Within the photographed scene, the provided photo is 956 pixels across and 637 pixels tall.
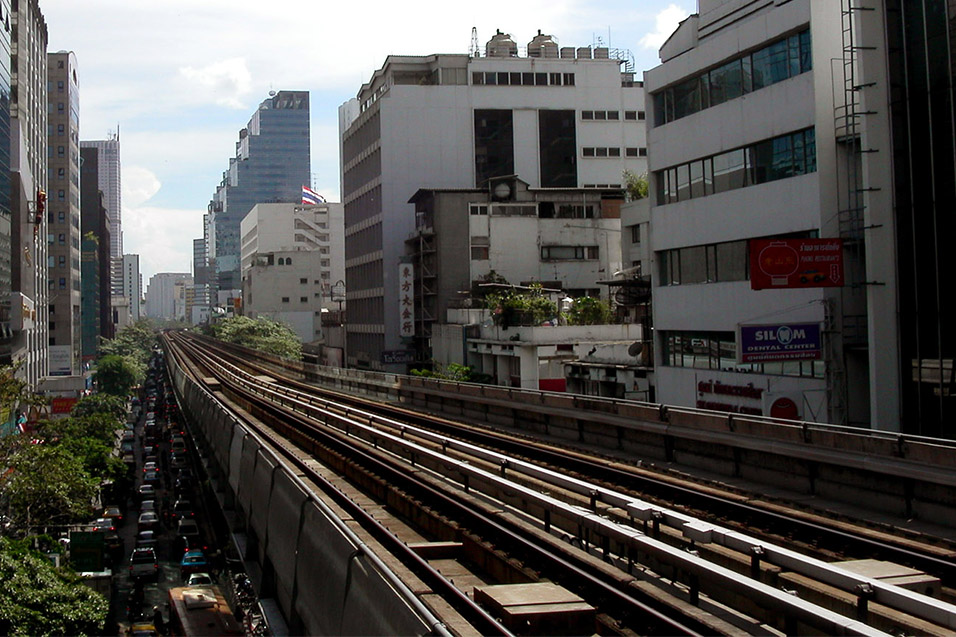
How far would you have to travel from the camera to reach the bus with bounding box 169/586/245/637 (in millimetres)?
26359

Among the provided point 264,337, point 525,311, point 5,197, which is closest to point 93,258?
point 264,337

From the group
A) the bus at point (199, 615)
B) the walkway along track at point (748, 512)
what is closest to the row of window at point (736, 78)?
the walkway along track at point (748, 512)

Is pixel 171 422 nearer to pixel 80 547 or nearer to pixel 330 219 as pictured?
pixel 80 547

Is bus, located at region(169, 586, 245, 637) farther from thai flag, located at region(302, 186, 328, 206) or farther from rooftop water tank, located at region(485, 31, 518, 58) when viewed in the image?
thai flag, located at region(302, 186, 328, 206)

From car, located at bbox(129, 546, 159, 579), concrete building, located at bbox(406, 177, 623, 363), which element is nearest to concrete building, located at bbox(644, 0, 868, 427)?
car, located at bbox(129, 546, 159, 579)

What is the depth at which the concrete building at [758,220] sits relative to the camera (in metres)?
25.0

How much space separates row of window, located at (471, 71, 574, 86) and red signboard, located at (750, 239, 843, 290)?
53.7 meters

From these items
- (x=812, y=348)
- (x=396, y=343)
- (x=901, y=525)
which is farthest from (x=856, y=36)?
(x=396, y=343)

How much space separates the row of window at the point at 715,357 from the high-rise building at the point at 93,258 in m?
98.0

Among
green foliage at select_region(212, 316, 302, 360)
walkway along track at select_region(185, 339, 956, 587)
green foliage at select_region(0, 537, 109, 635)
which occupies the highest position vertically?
green foliage at select_region(212, 316, 302, 360)

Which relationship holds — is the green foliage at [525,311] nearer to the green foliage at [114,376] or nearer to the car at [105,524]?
the car at [105,524]

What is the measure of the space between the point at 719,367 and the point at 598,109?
165 feet

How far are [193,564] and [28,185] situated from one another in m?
38.9

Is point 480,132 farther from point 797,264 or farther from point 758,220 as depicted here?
point 797,264
